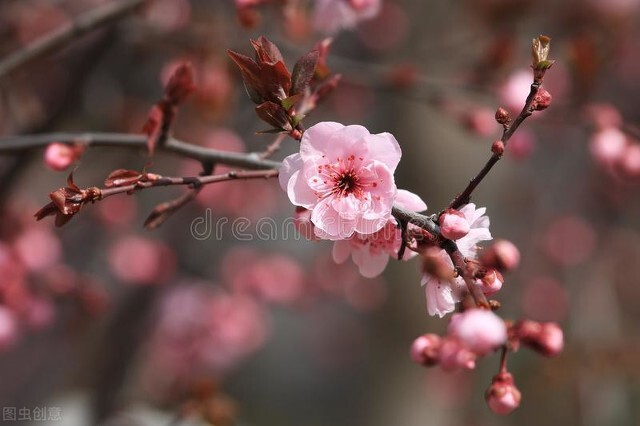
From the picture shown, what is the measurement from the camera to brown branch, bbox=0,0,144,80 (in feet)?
3.81

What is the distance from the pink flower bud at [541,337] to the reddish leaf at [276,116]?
374 millimetres

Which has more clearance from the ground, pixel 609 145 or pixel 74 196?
pixel 609 145

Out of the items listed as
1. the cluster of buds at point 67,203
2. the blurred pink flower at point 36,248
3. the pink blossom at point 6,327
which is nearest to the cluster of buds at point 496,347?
the cluster of buds at point 67,203

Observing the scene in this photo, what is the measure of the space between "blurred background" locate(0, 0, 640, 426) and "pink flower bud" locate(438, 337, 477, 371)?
2.64 feet

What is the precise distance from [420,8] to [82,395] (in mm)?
2237

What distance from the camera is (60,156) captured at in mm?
983

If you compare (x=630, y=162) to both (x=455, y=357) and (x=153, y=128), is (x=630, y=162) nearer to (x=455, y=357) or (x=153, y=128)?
(x=455, y=357)

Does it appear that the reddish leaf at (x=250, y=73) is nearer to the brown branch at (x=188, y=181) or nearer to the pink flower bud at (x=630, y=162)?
the brown branch at (x=188, y=181)

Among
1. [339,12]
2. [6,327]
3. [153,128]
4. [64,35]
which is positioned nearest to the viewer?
[153,128]

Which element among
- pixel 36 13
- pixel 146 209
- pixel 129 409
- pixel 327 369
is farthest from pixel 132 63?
pixel 327 369

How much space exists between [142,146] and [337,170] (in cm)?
35

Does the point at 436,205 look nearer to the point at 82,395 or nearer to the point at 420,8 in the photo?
the point at 420,8

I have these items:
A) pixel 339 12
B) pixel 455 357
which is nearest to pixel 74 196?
pixel 455 357

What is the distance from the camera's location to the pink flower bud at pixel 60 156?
0.98 m
